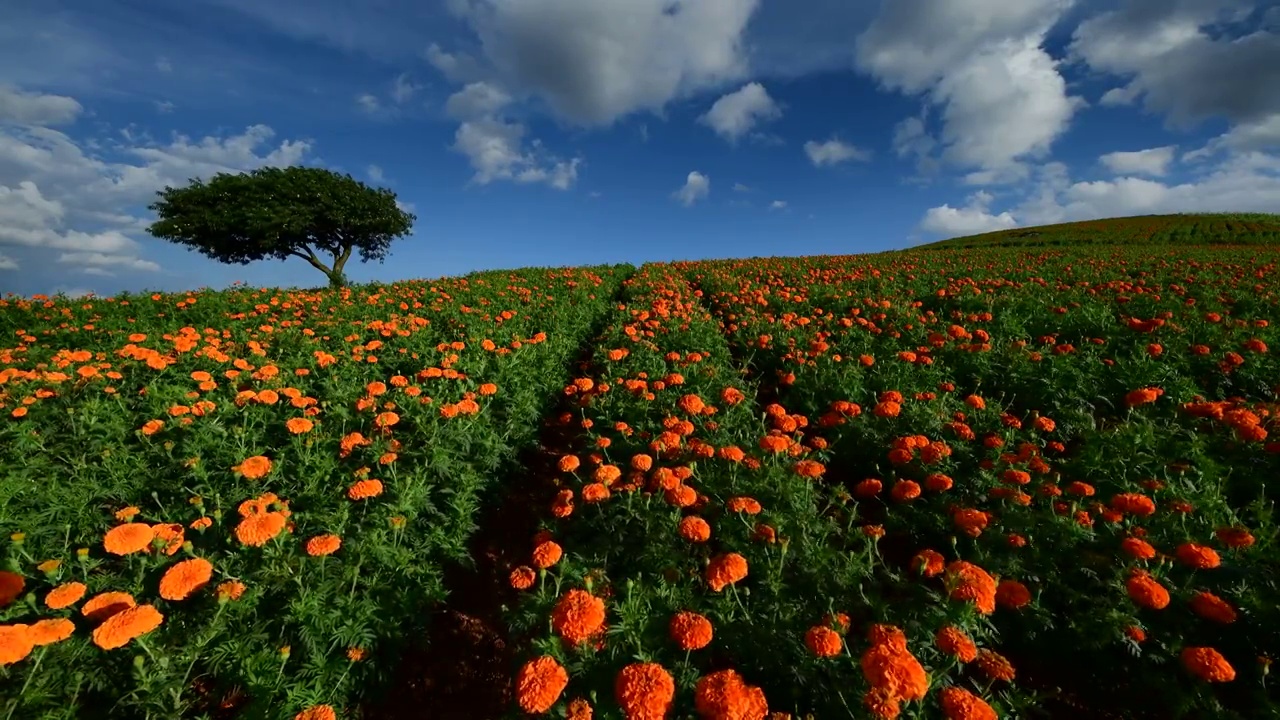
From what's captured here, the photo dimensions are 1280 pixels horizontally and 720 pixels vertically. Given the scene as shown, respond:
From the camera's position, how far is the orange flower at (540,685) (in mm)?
1961

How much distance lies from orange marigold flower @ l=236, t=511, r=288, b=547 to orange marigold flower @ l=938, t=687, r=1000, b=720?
3541 mm

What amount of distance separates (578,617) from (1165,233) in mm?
48018

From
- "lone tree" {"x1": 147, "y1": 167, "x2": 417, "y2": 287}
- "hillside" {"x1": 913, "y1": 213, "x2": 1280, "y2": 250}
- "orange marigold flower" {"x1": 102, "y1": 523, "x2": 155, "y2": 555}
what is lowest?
"orange marigold flower" {"x1": 102, "y1": 523, "x2": 155, "y2": 555}

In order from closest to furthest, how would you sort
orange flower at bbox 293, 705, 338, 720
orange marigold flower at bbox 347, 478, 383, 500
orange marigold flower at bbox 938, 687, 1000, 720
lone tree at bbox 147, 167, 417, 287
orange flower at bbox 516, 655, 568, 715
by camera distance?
orange marigold flower at bbox 938, 687, 1000, 720 → orange flower at bbox 516, 655, 568, 715 → orange flower at bbox 293, 705, 338, 720 → orange marigold flower at bbox 347, 478, 383, 500 → lone tree at bbox 147, 167, 417, 287

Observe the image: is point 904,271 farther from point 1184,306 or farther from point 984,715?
point 984,715

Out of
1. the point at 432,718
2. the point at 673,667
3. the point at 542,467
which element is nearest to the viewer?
the point at 673,667

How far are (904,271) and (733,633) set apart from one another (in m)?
15.9

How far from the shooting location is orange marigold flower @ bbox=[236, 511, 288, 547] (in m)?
2.90

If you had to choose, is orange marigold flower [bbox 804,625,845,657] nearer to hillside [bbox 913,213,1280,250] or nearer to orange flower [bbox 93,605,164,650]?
orange flower [bbox 93,605,164,650]

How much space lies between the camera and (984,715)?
185 cm

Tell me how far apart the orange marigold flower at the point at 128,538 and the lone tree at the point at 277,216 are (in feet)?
80.6

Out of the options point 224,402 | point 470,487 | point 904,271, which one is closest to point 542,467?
point 470,487

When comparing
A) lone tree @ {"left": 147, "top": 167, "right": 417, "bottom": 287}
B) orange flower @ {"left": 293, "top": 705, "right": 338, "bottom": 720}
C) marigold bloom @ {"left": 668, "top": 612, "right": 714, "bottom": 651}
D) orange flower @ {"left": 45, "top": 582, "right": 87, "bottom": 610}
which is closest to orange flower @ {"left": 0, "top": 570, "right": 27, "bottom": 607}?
orange flower @ {"left": 45, "top": 582, "right": 87, "bottom": 610}

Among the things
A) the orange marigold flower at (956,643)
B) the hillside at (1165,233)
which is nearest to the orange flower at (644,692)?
the orange marigold flower at (956,643)
